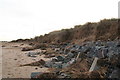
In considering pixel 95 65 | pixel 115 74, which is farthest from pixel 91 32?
pixel 115 74

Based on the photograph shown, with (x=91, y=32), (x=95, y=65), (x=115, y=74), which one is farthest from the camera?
(x=91, y=32)

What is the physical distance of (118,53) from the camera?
7730 mm

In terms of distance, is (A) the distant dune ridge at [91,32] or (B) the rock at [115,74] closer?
(B) the rock at [115,74]

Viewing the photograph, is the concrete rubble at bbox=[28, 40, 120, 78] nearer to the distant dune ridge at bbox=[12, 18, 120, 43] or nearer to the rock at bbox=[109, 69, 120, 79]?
the rock at bbox=[109, 69, 120, 79]

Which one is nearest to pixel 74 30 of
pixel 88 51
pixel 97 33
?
pixel 97 33

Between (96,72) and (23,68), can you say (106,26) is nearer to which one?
(23,68)

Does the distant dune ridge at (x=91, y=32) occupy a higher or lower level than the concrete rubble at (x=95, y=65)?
higher

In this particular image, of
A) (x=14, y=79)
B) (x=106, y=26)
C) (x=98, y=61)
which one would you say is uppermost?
(x=106, y=26)

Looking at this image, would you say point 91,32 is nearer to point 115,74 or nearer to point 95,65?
point 95,65

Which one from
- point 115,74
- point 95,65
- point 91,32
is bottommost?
point 115,74

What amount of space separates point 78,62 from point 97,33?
8.15 m

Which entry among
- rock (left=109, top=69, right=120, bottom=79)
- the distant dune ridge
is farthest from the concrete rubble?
the distant dune ridge

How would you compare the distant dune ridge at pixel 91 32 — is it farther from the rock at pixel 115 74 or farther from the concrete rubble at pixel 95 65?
the rock at pixel 115 74

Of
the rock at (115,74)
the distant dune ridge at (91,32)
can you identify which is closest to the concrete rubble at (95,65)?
the rock at (115,74)
